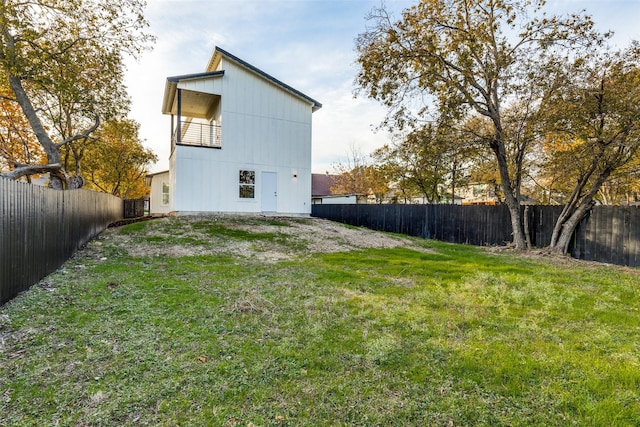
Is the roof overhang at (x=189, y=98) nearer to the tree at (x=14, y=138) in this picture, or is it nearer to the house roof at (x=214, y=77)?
the house roof at (x=214, y=77)

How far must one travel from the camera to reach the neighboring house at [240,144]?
43.9 ft

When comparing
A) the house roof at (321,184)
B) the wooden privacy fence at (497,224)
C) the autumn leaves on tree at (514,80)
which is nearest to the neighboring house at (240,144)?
the wooden privacy fence at (497,224)

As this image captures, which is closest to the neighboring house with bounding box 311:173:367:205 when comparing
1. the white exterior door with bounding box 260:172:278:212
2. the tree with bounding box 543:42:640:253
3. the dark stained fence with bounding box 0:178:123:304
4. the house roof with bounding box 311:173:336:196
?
the house roof with bounding box 311:173:336:196

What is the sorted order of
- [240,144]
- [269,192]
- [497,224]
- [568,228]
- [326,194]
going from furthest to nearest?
[326,194], [269,192], [240,144], [497,224], [568,228]

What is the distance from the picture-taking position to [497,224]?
1166cm

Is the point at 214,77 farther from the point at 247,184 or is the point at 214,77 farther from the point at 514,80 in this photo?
the point at 514,80

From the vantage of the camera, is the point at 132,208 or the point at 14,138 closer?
the point at 14,138

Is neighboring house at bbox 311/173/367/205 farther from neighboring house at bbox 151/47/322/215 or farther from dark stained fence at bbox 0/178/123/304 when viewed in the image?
dark stained fence at bbox 0/178/123/304

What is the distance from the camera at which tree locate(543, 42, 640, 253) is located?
754 cm

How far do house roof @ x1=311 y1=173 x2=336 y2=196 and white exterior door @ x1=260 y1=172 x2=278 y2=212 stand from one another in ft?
55.7

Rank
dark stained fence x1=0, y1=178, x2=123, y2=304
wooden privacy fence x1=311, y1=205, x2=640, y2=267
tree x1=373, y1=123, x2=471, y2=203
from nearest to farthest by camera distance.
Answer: dark stained fence x1=0, y1=178, x2=123, y2=304, wooden privacy fence x1=311, y1=205, x2=640, y2=267, tree x1=373, y1=123, x2=471, y2=203

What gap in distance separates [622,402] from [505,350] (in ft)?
2.72

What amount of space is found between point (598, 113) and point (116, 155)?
2548 cm

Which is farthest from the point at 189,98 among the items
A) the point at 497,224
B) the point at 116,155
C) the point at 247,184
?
the point at 497,224
